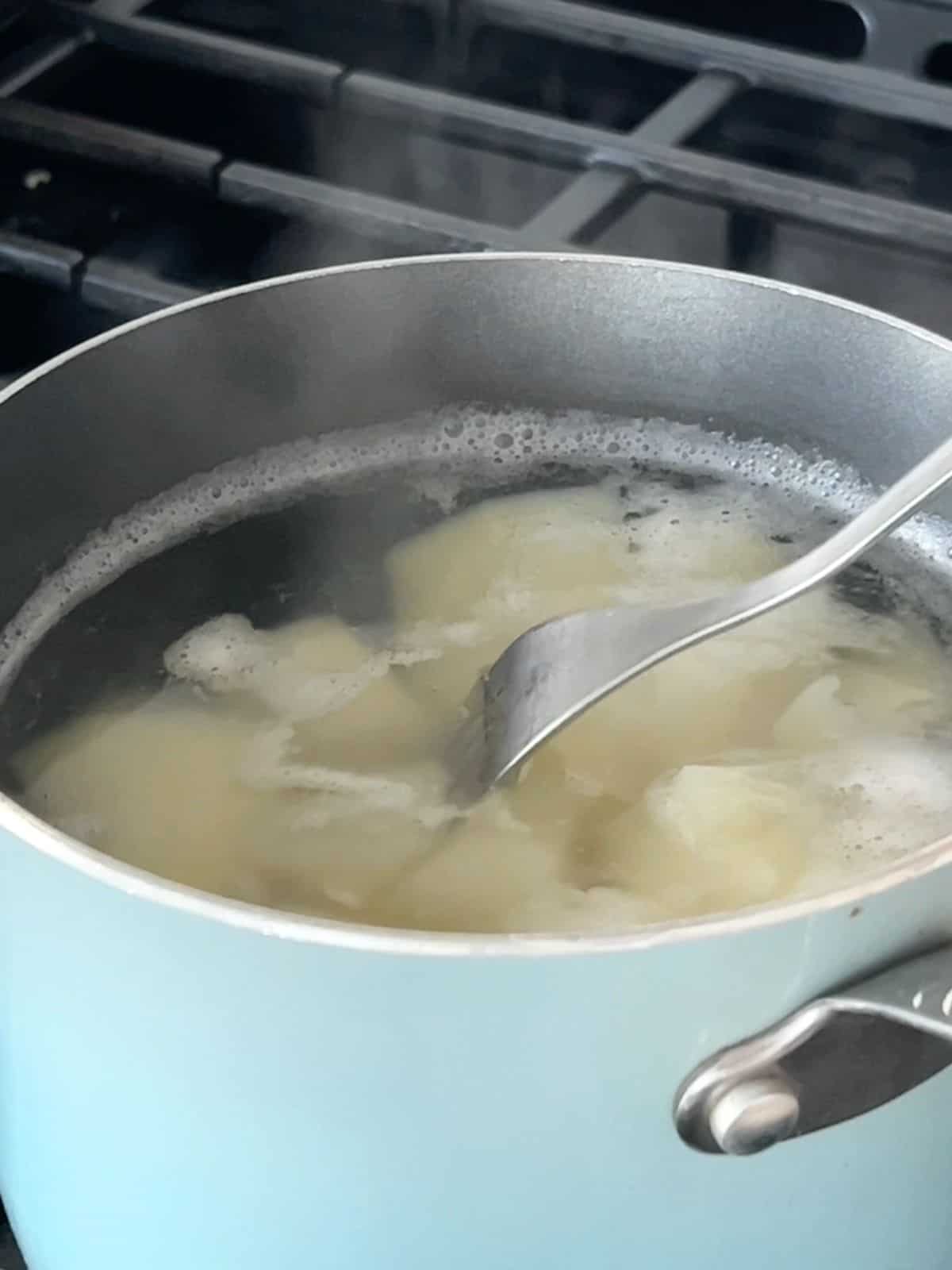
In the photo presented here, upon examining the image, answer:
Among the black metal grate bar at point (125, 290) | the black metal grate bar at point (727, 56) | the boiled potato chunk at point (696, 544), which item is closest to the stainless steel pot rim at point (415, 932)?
the boiled potato chunk at point (696, 544)

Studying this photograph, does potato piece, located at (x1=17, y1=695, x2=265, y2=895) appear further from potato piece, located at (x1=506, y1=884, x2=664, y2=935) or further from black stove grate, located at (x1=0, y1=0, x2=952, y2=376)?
black stove grate, located at (x1=0, y1=0, x2=952, y2=376)

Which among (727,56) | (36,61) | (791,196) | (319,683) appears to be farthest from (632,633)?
(36,61)

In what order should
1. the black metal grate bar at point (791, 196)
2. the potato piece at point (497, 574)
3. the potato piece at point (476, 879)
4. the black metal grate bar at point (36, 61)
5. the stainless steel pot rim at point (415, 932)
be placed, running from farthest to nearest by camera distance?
the black metal grate bar at point (36, 61) < the black metal grate bar at point (791, 196) < the potato piece at point (497, 574) < the potato piece at point (476, 879) < the stainless steel pot rim at point (415, 932)

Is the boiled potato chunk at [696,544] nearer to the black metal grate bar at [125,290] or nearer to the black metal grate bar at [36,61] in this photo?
the black metal grate bar at [125,290]

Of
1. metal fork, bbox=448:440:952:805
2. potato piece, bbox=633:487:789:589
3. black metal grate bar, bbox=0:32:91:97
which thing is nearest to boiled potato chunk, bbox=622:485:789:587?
potato piece, bbox=633:487:789:589

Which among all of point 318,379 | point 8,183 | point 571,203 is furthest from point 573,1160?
point 8,183

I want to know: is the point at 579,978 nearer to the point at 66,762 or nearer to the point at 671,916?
the point at 671,916

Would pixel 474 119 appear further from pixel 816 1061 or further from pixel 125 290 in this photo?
pixel 816 1061
